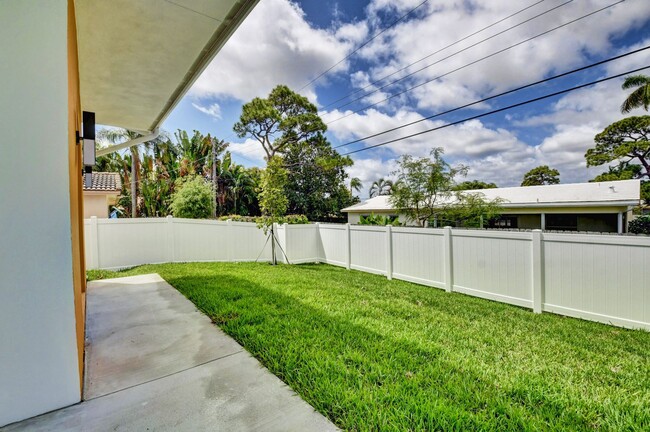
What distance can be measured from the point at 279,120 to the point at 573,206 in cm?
1902

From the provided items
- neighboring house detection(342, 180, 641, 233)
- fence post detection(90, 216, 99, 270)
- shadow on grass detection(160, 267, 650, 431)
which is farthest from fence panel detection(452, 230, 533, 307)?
neighboring house detection(342, 180, 641, 233)

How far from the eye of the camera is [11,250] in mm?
1852

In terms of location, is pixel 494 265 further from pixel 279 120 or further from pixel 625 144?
pixel 625 144

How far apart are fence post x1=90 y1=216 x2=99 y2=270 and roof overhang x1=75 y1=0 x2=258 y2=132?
354cm

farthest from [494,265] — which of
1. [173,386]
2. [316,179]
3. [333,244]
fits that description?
[316,179]

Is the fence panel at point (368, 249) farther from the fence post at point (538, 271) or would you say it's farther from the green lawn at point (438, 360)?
the fence post at point (538, 271)

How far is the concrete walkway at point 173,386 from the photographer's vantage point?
6.46ft

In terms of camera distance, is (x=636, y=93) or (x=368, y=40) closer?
(x=368, y=40)

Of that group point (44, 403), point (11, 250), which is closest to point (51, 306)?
point (11, 250)

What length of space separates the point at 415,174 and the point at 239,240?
24.2 ft

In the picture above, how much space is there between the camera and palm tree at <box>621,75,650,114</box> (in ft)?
50.1

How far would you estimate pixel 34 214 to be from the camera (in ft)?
6.31

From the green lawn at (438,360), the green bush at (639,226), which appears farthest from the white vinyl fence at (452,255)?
the green bush at (639,226)

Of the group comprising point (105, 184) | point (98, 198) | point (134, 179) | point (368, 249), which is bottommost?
point (368, 249)
